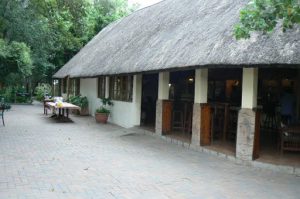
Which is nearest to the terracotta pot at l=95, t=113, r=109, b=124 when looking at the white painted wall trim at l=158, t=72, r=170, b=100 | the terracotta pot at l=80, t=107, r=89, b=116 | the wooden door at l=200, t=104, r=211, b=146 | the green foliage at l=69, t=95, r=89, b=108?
the green foliage at l=69, t=95, r=89, b=108

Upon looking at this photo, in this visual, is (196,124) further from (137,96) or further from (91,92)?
(91,92)

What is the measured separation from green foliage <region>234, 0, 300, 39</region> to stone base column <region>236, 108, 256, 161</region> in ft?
10.2

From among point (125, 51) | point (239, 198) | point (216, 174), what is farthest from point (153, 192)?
point (125, 51)

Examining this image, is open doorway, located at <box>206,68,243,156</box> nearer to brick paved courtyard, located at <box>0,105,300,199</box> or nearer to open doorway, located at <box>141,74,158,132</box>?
brick paved courtyard, located at <box>0,105,300,199</box>

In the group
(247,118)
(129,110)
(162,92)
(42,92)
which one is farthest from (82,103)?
(42,92)

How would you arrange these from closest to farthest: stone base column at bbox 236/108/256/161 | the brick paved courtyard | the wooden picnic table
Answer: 1. the brick paved courtyard
2. stone base column at bbox 236/108/256/161
3. the wooden picnic table

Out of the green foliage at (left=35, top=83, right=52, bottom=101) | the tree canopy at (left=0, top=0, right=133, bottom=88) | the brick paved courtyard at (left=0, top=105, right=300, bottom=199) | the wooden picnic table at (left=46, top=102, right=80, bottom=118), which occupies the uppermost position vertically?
the tree canopy at (left=0, top=0, right=133, bottom=88)

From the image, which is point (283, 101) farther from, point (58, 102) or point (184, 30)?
point (58, 102)

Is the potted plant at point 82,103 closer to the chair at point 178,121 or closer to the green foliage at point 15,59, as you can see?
the green foliage at point 15,59

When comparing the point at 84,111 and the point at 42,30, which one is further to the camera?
the point at 42,30

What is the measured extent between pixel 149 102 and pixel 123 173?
8620 mm

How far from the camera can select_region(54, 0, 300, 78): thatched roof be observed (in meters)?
8.13

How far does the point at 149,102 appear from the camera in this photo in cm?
1659

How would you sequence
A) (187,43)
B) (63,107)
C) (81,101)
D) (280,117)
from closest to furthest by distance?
(187,43), (280,117), (63,107), (81,101)
